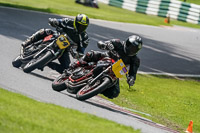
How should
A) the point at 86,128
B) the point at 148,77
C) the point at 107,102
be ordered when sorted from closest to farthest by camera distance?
the point at 86,128 → the point at 107,102 → the point at 148,77

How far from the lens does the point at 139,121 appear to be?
9.16 m

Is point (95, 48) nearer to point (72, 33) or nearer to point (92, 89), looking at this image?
point (72, 33)

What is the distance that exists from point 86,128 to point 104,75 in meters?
3.04

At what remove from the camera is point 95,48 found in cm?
1769

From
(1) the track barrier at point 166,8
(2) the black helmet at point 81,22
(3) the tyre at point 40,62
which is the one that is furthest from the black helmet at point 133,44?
(1) the track barrier at point 166,8

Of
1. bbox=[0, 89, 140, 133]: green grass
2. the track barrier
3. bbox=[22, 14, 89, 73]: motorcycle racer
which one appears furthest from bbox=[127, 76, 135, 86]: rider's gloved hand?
the track barrier

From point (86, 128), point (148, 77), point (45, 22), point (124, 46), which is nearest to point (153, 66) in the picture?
point (148, 77)

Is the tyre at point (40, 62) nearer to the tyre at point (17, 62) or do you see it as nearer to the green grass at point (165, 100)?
the tyre at point (17, 62)

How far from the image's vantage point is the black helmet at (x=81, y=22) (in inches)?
411

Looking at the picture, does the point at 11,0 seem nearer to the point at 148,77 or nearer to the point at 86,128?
the point at 148,77

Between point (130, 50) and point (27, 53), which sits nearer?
point (130, 50)

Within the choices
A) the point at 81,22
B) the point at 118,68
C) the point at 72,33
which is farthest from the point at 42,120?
the point at 72,33

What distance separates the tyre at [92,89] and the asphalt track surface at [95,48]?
0.15 metres

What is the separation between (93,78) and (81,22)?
153 centimetres
